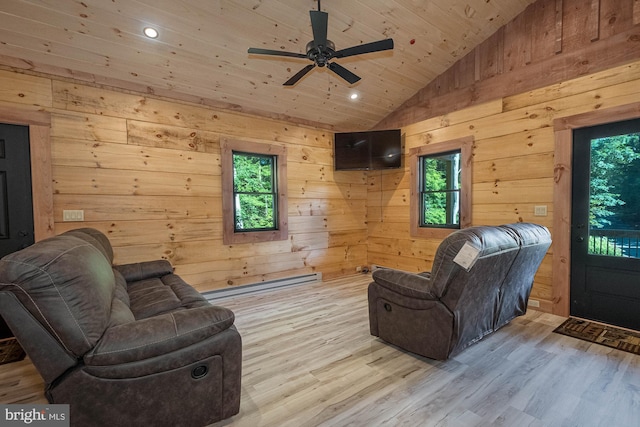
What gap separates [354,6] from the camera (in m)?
3.04

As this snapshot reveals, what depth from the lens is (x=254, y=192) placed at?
4469 mm

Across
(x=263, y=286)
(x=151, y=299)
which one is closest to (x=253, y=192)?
(x=263, y=286)

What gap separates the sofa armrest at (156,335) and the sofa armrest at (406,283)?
4.63 feet

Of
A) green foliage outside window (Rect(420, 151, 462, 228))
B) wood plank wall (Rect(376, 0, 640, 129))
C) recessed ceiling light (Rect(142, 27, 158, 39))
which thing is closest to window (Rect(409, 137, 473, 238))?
green foliage outside window (Rect(420, 151, 462, 228))

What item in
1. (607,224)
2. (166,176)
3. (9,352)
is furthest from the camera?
(166,176)

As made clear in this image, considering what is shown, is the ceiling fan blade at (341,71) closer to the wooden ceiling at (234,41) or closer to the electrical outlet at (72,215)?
the wooden ceiling at (234,41)

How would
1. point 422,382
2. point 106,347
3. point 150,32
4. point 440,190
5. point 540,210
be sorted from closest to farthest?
point 106,347
point 422,382
point 150,32
point 540,210
point 440,190

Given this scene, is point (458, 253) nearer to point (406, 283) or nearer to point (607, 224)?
point (406, 283)

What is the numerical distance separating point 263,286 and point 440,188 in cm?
321

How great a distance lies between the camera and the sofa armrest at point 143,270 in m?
3.00

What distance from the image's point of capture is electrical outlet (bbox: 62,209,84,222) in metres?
3.14

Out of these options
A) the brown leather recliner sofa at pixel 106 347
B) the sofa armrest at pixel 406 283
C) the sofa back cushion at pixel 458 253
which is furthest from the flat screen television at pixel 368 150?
the brown leather recliner sofa at pixel 106 347

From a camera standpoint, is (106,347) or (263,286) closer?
(106,347)

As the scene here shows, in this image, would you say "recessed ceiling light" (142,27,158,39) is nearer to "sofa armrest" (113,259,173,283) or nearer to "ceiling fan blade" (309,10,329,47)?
"ceiling fan blade" (309,10,329,47)
